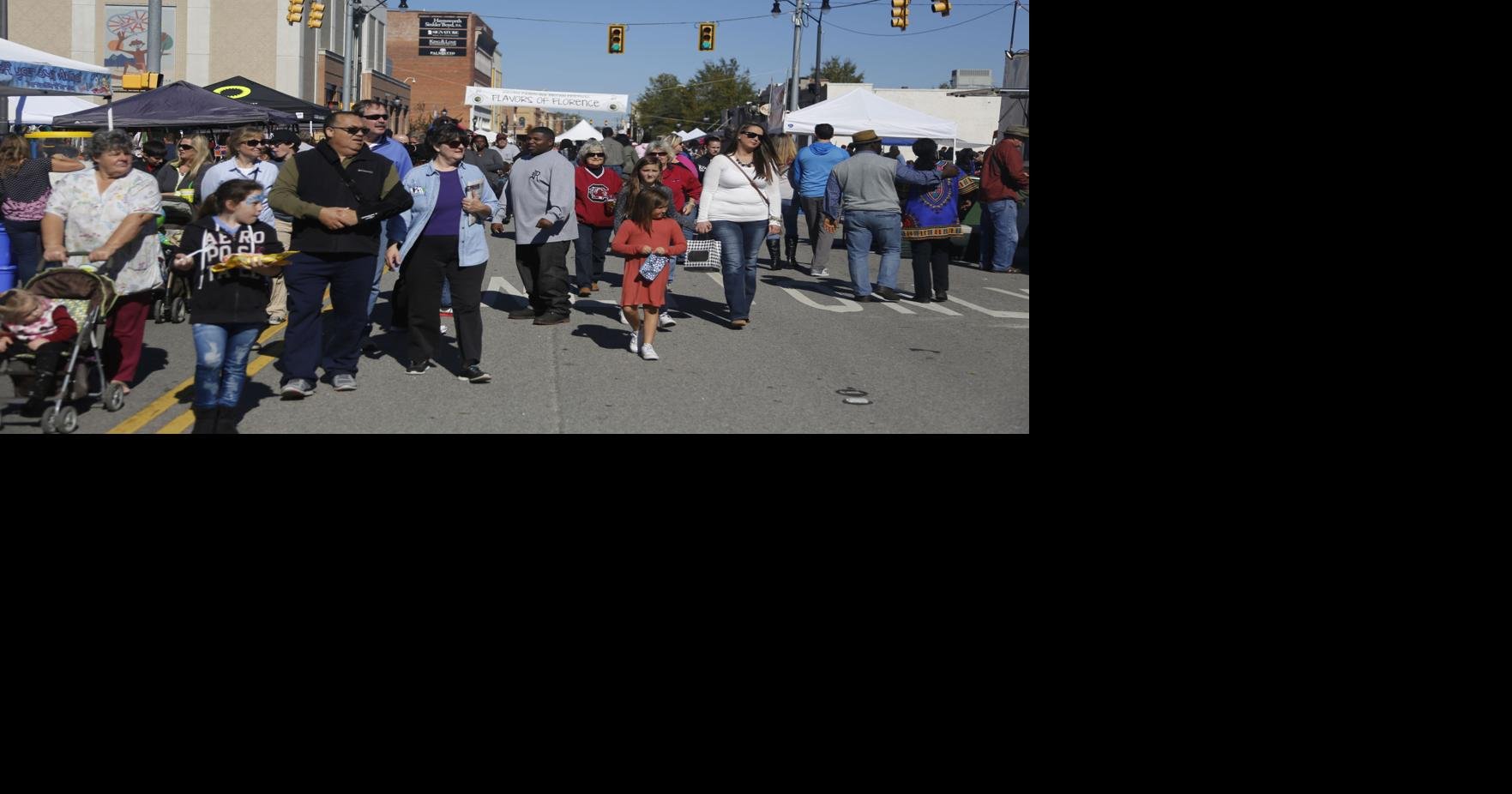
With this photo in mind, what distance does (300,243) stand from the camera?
8086 mm

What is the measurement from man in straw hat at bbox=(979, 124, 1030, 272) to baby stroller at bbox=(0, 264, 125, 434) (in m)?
10.7

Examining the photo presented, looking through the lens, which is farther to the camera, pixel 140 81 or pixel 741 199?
pixel 140 81

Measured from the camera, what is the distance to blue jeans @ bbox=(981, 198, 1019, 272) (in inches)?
696

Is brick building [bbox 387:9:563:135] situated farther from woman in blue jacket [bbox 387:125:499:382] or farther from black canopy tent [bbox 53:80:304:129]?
woman in blue jacket [bbox 387:125:499:382]

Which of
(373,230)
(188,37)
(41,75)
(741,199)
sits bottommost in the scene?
(373,230)

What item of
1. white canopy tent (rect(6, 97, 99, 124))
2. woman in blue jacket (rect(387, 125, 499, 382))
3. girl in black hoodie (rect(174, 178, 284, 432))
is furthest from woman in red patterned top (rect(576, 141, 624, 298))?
white canopy tent (rect(6, 97, 99, 124))

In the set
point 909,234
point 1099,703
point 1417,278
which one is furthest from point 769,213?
point 1099,703

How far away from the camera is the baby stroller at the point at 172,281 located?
452 inches

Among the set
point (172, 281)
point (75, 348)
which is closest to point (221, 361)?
point (75, 348)

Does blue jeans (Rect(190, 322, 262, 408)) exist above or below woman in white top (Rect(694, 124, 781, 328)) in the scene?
below

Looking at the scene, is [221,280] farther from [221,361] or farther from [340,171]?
[340,171]

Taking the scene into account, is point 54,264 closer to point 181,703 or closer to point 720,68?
point 181,703

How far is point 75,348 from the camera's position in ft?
24.8

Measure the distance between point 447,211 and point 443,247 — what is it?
0.23 m
